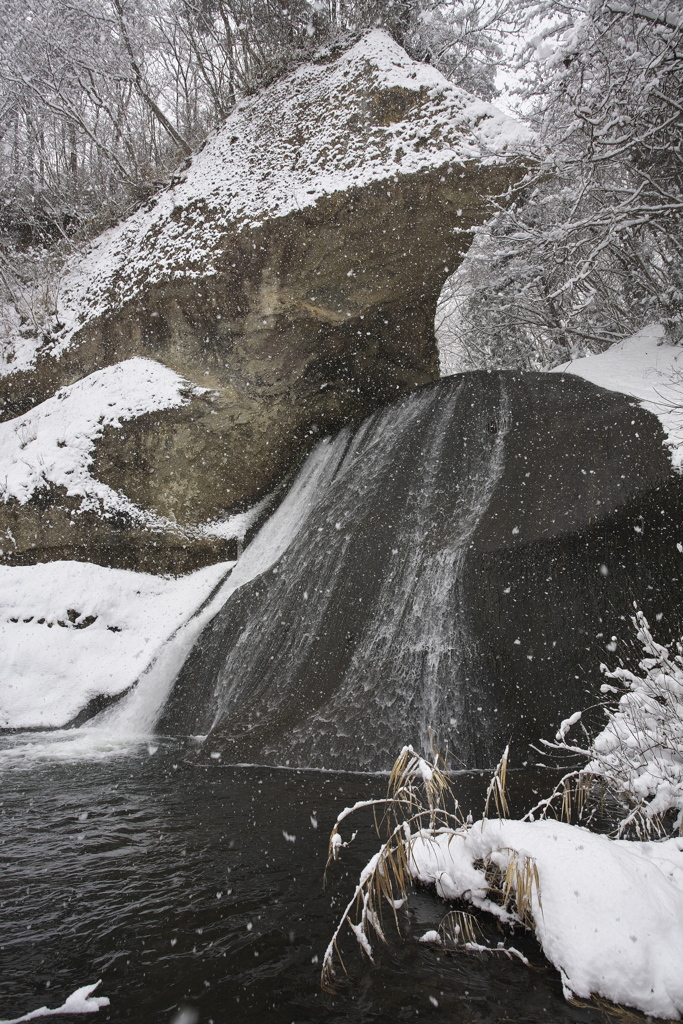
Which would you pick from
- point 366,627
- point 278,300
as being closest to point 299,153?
point 278,300

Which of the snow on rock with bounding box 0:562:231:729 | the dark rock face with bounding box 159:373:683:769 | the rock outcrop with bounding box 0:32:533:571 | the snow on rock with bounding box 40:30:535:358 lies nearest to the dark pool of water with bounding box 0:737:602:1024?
the dark rock face with bounding box 159:373:683:769

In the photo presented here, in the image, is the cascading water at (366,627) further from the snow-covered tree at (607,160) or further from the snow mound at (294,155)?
the snow mound at (294,155)

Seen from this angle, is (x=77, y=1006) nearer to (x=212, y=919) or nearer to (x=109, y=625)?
(x=212, y=919)

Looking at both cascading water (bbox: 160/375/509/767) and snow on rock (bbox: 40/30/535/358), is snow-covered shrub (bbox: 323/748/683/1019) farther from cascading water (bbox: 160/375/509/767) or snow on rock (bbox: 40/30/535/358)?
snow on rock (bbox: 40/30/535/358)

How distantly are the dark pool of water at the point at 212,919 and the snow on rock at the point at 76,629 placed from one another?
2763 mm

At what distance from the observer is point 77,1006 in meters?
2.23

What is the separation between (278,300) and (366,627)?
510cm

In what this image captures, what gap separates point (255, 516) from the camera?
29.7 feet

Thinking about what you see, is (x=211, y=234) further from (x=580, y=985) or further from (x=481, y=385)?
(x=580, y=985)

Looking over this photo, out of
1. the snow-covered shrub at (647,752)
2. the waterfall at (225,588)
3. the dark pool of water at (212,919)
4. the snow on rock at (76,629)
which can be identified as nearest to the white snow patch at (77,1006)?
the dark pool of water at (212,919)

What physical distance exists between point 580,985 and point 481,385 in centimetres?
660

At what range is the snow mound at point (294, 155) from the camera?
812 cm

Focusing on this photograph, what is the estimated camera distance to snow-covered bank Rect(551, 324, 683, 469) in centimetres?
575

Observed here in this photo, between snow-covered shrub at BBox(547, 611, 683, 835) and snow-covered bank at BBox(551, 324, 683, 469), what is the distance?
244 cm
